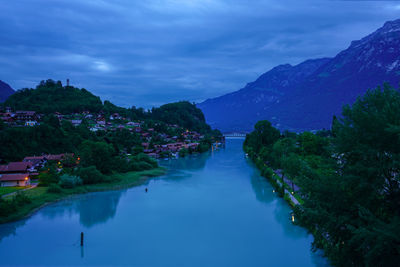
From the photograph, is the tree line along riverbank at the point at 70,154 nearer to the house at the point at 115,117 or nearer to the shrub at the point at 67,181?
the shrub at the point at 67,181

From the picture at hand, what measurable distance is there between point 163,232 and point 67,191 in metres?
12.2

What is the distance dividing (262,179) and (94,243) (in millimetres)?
21373

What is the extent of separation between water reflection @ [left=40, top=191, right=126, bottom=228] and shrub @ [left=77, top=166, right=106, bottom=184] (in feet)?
8.91

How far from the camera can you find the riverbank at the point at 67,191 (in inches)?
791

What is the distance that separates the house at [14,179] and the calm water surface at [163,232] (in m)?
5.00

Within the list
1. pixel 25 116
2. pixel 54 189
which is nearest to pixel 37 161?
pixel 54 189

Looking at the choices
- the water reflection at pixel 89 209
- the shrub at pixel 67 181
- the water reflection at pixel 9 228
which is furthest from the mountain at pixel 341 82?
the water reflection at pixel 9 228

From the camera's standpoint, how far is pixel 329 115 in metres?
136

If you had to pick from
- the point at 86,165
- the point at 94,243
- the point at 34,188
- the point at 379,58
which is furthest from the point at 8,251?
the point at 379,58

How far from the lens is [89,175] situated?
1121 inches

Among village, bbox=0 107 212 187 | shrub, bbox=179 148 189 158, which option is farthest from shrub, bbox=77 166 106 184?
shrub, bbox=179 148 189 158

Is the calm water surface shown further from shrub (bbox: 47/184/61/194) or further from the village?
the village

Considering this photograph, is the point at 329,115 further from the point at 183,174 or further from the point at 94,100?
the point at 183,174

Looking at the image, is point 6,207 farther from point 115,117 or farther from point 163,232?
point 115,117
